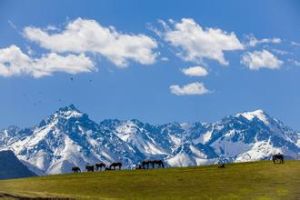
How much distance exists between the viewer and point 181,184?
300 ft

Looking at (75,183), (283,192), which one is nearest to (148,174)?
(75,183)

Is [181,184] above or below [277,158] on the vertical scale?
below

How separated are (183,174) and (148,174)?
233 inches

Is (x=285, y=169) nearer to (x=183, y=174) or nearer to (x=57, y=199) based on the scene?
(x=183, y=174)

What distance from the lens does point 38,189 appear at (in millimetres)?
90375

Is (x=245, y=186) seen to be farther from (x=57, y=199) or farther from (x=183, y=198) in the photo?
(x=57, y=199)

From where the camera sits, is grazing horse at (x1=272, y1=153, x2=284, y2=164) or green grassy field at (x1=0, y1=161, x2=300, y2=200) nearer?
green grassy field at (x1=0, y1=161, x2=300, y2=200)

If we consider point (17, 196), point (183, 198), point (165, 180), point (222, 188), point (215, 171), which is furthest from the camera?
point (215, 171)

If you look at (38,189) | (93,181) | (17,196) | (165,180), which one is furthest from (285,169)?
(17,196)

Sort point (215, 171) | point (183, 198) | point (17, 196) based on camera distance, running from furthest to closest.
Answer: point (215, 171) → point (183, 198) → point (17, 196)

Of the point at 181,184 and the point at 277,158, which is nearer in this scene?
the point at 181,184

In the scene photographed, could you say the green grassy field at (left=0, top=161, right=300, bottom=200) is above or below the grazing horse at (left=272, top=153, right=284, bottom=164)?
below

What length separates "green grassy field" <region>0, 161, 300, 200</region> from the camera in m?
81.1

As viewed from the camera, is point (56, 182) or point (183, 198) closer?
point (183, 198)
